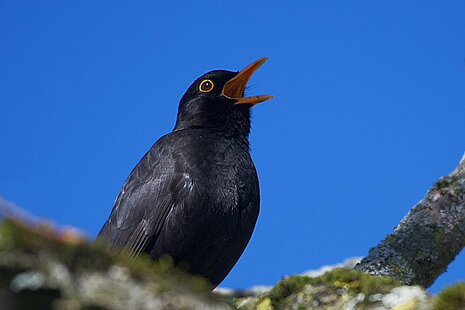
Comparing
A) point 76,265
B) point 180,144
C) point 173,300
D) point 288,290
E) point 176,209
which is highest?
point 180,144

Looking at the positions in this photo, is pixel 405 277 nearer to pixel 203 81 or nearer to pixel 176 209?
pixel 176 209

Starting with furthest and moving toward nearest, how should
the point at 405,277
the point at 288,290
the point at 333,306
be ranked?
the point at 405,277 → the point at 288,290 → the point at 333,306

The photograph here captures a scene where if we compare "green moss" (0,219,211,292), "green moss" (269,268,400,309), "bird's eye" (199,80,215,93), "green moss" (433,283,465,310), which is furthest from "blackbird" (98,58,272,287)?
"green moss" (0,219,211,292)

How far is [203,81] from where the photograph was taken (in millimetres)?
8977

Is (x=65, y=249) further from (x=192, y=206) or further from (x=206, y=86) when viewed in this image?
(x=206, y=86)

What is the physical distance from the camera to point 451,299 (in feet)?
12.5

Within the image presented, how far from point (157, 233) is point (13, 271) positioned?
4.90 m

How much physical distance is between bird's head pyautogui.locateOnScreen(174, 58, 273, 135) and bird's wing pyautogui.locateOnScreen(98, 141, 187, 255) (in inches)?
27.8

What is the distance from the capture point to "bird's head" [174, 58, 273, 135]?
28.0 ft

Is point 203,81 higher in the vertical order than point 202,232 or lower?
higher

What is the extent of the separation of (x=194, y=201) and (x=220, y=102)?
72.2 inches

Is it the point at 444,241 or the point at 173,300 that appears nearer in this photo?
the point at 173,300

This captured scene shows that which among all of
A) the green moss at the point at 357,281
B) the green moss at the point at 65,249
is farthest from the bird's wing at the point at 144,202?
the green moss at the point at 65,249

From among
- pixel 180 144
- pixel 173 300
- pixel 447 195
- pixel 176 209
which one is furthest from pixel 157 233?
pixel 173 300
